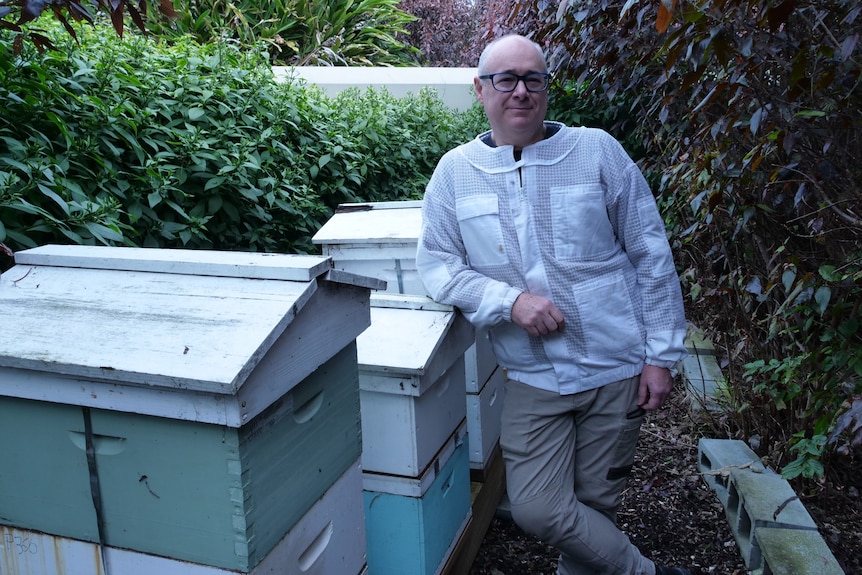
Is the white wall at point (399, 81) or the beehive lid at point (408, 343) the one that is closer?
the beehive lid at point (408, 343)

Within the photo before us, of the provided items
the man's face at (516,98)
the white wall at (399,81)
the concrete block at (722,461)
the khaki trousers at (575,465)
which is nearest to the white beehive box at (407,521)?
the khaki trousers at (575,465)

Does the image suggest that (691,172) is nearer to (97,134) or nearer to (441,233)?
(441,233)

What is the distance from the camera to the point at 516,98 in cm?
206

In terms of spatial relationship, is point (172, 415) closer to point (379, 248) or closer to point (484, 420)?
point (379, 248)

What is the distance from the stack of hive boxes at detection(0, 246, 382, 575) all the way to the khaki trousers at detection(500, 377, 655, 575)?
747mm

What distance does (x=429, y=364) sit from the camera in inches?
77.2

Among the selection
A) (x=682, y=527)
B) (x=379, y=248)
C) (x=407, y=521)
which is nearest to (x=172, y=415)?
(x=407, y=521)

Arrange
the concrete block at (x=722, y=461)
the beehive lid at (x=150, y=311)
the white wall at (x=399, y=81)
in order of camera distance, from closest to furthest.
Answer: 1. the beehive lid at (x=150, y=311)
2. the concrete block at (x=722, y=461)
3. the white wall at (x=399, y=81)

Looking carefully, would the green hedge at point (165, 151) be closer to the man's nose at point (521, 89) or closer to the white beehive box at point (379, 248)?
the white beehive box at point (379, 248)

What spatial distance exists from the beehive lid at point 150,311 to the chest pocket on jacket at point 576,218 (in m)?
0.79

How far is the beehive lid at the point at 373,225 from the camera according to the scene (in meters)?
2.51

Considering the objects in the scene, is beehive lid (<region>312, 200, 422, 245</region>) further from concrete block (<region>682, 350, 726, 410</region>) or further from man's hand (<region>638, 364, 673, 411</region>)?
concrete block (<region>682, 350, 726, 410</region>)

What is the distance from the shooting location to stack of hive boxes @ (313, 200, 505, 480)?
98.8 inches

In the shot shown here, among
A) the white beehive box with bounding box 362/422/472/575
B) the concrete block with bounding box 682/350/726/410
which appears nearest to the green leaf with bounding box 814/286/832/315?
the white beehive box with bounding box 362/422/472/575
